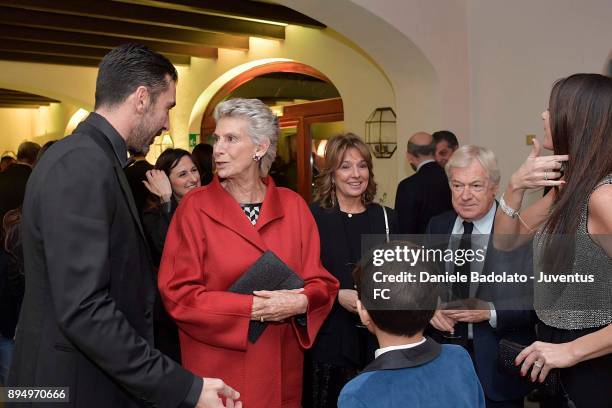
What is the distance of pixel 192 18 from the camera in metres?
6.95

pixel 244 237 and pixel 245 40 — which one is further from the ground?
pixel 245 40

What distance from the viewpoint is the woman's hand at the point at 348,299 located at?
273 centimetres

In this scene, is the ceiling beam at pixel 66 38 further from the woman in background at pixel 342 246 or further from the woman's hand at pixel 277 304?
the woman's hand at pixel 277 304

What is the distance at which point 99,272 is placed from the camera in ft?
4.78

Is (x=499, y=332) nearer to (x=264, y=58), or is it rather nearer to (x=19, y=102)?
(x=264, y=58)

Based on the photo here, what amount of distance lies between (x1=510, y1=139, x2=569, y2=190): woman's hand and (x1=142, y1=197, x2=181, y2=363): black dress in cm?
161

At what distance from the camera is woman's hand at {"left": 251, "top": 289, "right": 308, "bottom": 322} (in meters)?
2.22

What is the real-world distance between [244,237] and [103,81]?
2.70ft

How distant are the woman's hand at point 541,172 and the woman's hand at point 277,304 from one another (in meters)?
0.88

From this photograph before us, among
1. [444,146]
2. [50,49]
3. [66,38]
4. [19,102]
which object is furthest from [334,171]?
[19,102]

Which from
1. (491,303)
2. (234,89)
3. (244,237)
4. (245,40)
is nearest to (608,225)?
(491,303)

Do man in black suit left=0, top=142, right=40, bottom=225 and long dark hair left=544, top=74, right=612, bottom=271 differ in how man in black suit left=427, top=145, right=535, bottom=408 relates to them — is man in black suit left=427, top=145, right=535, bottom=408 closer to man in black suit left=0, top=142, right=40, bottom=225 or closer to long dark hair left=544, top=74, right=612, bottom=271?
long dark hair left=544, top=74, right=612, bottom=271

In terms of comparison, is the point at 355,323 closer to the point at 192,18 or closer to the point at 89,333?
the point at 89,333

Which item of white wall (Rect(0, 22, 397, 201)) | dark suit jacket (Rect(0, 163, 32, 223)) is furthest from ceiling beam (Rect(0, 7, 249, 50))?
dark suit jacket (Rect(0, 163, 32, 223))
